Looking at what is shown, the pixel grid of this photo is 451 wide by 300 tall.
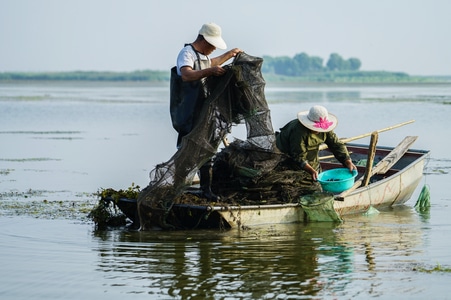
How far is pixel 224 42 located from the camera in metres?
9.53

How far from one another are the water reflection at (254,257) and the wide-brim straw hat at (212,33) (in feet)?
6.44

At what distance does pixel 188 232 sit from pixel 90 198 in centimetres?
313

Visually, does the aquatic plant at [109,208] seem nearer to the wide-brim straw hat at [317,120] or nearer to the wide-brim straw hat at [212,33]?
the wide-brim straw hat at [212,33]

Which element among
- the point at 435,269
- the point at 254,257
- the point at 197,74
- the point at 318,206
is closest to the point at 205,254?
the point at 254,257

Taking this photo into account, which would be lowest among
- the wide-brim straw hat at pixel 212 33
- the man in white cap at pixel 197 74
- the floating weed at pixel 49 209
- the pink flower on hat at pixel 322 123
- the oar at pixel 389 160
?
the floating weed at pixel 49 209

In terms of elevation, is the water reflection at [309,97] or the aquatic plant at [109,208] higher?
the water reflection at [309,97]

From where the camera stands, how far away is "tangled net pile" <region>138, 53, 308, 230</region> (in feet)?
31.1

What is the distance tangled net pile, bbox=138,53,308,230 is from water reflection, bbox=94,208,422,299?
15.3 inches

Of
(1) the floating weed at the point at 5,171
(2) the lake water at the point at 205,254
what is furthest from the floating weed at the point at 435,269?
(1) the floating weed at the point at 5,171

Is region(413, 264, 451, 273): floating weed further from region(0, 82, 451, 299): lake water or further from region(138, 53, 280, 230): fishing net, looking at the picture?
region(138, 53, 280, 230): fishing net

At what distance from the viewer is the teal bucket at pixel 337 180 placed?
10749mm

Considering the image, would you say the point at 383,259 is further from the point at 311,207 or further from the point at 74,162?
the point at 74,162

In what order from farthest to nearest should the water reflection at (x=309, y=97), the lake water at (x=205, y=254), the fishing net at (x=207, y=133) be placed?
1. the water reflection at (x=309, y=97)
2. the fishing net at (x=207, y=133)
3. the lake water at (x=205, y=254)

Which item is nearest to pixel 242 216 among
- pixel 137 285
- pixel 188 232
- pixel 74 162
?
pixel 188 232
